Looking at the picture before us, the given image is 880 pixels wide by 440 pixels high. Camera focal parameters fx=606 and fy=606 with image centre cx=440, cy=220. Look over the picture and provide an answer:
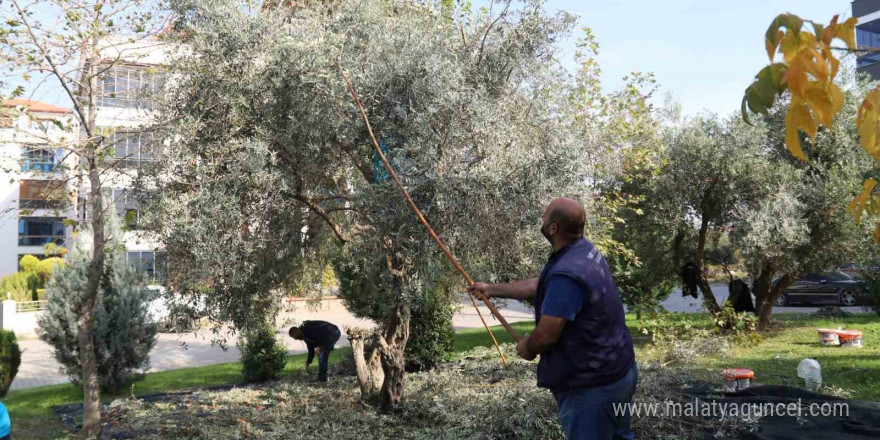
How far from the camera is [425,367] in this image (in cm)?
1066

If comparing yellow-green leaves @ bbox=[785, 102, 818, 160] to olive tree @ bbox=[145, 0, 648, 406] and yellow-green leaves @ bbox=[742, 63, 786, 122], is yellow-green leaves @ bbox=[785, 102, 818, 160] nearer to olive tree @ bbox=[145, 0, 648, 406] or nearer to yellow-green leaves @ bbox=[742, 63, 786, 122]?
yellow-green leaves @ bbox=[742, 63, 786, 122]

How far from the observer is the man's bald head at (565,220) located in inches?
126

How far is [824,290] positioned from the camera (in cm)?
1847

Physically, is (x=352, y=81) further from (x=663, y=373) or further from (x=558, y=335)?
(x=663, y=373)

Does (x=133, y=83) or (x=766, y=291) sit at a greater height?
(x=133, y=83)

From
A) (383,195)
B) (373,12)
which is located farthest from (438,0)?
(383,195)

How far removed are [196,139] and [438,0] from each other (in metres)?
4.24

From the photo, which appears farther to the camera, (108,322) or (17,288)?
(17,288)

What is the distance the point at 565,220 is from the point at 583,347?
663mm

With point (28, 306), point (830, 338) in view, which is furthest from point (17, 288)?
point (830, 338)

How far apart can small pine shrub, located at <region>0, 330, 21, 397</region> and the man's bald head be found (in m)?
10.5

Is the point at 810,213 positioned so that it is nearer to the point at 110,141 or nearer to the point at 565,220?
the point at 565,220

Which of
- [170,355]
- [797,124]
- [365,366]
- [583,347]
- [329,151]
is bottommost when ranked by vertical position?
[170,355]

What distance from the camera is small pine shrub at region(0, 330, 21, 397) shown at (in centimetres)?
1002
